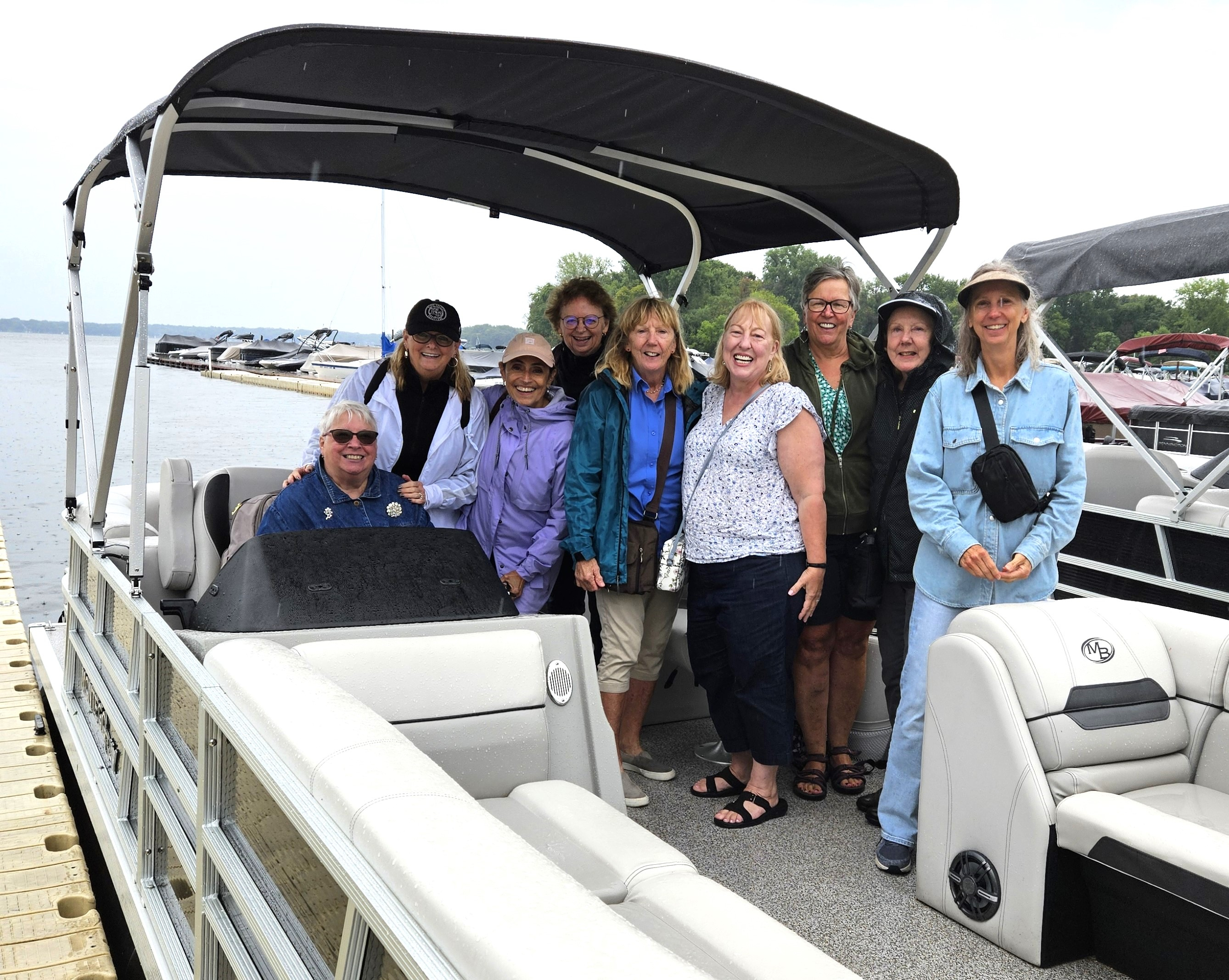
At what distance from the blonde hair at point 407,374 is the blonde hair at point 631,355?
492mm

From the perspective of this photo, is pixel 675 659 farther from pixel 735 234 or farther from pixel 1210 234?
pixel 1210 234

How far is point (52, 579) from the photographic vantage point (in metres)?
8.62

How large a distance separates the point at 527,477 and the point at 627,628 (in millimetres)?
609

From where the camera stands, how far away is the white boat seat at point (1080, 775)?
2217 mm

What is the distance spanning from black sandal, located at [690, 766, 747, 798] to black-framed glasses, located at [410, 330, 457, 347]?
1.74 meters

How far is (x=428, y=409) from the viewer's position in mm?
3547

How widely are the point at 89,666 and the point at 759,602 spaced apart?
213 cm

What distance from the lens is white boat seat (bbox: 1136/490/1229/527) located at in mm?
4523

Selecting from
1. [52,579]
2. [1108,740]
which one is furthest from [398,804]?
[52,579]

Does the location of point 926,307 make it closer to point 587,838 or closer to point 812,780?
point 812,780

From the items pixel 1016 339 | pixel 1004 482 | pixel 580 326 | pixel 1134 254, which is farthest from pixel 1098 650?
pixel 1134 254

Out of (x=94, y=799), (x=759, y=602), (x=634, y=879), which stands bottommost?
(x=94, y=799)

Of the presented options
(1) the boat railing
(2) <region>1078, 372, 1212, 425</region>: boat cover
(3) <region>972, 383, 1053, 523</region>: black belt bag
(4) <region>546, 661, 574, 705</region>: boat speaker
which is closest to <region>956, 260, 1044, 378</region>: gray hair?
(3) <region>972, 383, 1053, 523</region>: black belt bag

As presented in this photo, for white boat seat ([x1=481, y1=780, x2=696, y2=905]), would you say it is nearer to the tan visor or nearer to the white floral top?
the white floral top
